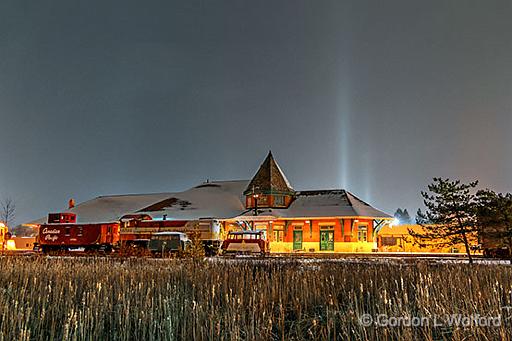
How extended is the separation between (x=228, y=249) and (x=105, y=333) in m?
28.9

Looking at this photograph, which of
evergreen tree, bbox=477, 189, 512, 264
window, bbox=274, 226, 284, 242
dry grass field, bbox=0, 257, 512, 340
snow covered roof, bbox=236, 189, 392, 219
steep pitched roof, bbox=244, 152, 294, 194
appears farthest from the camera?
steep pitched roof, bbox=244, 152, 294, 194

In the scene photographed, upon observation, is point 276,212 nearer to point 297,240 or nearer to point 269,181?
point 297,240

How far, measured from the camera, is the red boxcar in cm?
3400

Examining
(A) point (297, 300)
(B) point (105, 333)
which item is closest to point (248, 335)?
(B) point (105, 333)

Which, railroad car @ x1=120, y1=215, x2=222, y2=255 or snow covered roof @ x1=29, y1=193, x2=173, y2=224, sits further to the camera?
snow covered roof @ x1=29, y1=193, x2=173, y2=224

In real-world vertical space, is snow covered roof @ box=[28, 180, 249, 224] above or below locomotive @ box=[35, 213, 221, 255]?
above

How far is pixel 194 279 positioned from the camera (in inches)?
384

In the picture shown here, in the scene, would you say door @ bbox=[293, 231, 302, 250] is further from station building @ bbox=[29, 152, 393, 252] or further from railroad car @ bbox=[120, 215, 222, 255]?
railroad car @ bbox=[120, 215, 222, 255]

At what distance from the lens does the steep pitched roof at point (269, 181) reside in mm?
45969

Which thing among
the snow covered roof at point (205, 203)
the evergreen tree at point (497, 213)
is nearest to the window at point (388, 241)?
the snow covered roof at point (205, 203)

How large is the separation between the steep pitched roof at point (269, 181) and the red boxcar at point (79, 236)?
16201mm

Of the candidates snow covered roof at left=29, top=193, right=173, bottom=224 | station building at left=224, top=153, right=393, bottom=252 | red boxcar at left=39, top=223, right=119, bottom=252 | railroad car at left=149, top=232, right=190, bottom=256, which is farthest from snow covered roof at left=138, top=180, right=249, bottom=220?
railroad car at left=149, top=232, right=190, bottom=256

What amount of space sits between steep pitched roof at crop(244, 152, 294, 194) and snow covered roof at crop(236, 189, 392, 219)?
205 cm

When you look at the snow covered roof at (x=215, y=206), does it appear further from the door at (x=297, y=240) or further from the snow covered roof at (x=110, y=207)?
the door at (x=297, y=240)
